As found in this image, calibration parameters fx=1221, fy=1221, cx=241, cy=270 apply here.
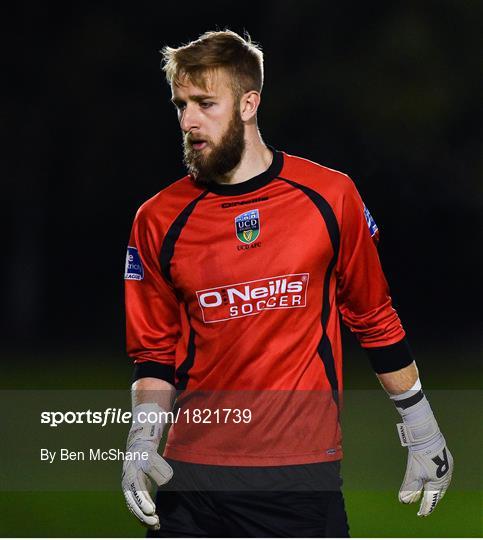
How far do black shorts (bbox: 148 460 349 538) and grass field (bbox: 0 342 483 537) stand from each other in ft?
10.3

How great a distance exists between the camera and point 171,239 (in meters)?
5.02

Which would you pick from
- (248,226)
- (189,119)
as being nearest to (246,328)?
(248,226)

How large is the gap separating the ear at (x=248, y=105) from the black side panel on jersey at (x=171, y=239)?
1.34ft

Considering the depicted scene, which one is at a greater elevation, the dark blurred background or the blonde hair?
the blonde hair

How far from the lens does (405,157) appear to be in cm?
2338

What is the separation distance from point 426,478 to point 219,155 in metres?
1.56

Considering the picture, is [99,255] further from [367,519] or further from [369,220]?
[369,220]

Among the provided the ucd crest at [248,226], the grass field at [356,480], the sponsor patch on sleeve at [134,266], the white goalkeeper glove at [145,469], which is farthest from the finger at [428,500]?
the grass field at [356,480]

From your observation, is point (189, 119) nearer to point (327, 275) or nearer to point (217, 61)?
point (217, 61)

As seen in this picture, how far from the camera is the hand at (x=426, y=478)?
497 centimetres

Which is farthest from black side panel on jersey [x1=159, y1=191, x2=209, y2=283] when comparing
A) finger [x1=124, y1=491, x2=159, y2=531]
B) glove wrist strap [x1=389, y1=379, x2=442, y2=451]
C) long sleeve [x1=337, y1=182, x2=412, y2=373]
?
glove wrist strap [x1=389, y1=379, x2=442, y2=451]

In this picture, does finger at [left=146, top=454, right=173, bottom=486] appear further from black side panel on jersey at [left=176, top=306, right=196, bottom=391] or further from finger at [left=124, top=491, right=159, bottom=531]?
black side panel on jersey at [left=176, top=306, right=196, bottom=391]

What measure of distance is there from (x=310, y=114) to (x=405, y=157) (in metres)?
2.02

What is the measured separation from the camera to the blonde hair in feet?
16.2
